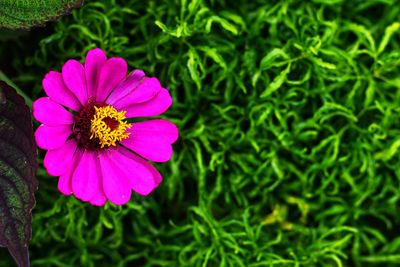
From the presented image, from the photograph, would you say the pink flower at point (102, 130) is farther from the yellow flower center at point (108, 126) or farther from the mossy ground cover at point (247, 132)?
the mossy ground cover at point (247, 132)

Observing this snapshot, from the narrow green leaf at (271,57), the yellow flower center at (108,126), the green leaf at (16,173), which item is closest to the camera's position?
the green leaf at (16,173)

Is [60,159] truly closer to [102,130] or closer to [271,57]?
[102,130]

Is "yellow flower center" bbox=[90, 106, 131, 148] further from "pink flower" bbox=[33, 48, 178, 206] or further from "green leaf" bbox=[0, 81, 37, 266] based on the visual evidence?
"green leaf" bbox=[0, 81, 37, 266]

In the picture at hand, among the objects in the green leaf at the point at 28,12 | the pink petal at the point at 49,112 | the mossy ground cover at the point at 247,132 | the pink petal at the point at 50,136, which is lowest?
the mossy ground cover at the point at 247,132

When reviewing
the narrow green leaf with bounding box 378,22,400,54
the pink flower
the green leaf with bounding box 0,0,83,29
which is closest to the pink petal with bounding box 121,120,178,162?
the pink flower

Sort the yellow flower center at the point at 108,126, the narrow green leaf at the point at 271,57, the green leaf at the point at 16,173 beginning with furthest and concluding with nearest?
the narrow green leaf at the point at 271,57, the yellow flower center at the point at 108,126, the green leaf at the point at 16,173

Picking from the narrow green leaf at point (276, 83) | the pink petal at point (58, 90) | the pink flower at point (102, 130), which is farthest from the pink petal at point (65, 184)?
the narrow green leaf at point (276, 83)

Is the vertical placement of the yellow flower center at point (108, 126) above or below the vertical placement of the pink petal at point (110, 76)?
below
